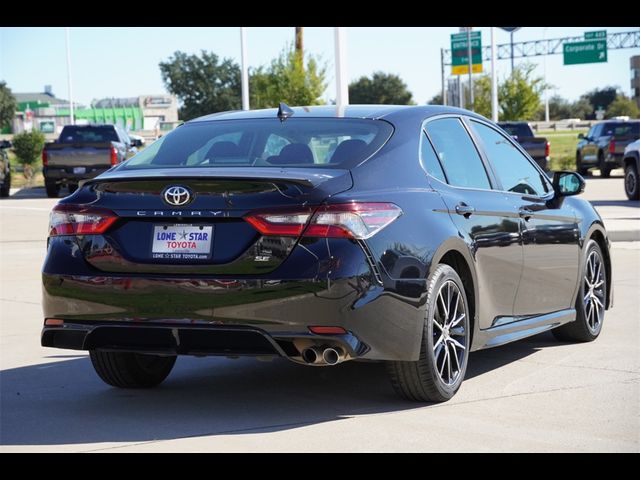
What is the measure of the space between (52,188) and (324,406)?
2760 cm

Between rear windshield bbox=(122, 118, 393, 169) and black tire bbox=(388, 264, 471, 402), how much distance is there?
Result: 2.55ft

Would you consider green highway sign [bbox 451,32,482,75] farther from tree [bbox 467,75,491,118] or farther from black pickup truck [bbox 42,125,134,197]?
black pickup truck [bbox 42,125,134,197]

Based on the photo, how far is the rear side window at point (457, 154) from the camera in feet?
22.9

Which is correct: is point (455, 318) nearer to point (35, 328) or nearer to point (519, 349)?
point (519, 349)

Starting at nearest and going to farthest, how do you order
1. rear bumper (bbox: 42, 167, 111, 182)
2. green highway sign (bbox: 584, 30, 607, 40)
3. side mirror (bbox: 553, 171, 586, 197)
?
side mirror (bbox: 553, 171, 586, 197)
rear bumper (bbox: 42, 167, 111, 182)
green highway sign (bbox: 584, 30, 607, 40)

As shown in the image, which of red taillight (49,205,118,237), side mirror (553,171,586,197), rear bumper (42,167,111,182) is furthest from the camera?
→ rear bumper (42,167,111,182)

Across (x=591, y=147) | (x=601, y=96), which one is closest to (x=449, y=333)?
(x=591, y=147)

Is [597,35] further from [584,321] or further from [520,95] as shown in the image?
[584,321]

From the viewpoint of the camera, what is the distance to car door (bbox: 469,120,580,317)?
7.60 meters

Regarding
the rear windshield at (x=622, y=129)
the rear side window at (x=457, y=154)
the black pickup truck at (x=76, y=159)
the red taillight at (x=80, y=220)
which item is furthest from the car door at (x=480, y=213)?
the rear windshield at (x=622, y=129)

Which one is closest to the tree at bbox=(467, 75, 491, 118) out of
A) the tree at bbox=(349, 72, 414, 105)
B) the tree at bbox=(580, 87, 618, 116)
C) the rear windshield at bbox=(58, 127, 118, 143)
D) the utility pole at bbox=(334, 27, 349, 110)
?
the rear windshield at bbox=(58, 127, 118, 143)

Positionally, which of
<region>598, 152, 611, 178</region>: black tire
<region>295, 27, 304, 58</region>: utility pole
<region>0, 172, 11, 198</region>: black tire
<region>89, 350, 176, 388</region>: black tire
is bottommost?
<region>598, 152, 611, 178</region>: black tire

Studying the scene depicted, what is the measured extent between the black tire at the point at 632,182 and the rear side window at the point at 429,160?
18.6m
